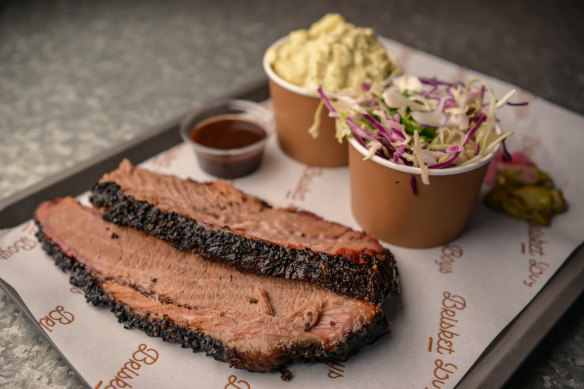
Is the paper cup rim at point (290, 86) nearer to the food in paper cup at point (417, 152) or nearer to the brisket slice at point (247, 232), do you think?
the food in paper cup at point (417, 152)

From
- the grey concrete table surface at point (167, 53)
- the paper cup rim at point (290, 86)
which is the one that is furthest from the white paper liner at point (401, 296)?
the paper cup rim at point (290, 86)

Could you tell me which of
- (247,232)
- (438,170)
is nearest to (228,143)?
(247,232)

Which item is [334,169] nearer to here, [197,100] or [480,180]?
[480,180]

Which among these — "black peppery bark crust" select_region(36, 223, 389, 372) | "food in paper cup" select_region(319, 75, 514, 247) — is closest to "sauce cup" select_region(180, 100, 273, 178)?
"food in paper cup" select_region(319, 75, 514, 247)

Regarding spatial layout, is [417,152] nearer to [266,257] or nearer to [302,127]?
[266,257]

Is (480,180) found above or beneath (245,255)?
above

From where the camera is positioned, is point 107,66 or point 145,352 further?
point 107,66

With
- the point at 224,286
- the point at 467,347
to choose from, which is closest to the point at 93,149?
the point at 224,286

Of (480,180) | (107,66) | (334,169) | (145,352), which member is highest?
(480,180)
